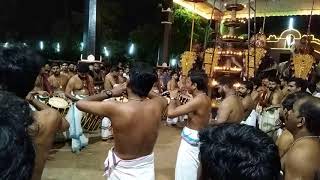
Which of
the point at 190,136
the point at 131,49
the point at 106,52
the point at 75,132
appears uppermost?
the point at 131,49

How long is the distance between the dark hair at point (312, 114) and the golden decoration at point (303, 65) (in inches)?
294

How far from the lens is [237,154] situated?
1.49 meters

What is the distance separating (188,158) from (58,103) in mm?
3826

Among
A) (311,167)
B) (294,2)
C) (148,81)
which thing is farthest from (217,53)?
(311,167)

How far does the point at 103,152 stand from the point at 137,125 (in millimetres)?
4329

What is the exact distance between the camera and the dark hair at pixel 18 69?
236 cm

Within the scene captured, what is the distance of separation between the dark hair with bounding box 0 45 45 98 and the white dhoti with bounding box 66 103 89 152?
5.30 m

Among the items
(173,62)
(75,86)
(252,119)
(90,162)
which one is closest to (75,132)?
(90,162)

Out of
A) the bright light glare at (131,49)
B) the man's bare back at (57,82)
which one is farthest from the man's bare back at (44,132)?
the bright light glare at (131,49)

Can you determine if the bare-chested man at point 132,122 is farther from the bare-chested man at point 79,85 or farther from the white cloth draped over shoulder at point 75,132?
the bare-chested man at point 79,85

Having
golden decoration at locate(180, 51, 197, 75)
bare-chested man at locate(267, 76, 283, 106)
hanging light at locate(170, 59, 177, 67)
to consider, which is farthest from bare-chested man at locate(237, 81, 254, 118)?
hanging light at locate(170, 59, 177, 67)

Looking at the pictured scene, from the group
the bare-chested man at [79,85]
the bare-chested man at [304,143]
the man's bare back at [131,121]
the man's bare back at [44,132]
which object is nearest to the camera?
the bare-chested man at [304,143]

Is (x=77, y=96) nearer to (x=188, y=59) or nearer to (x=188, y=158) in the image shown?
(x=188, y=158)

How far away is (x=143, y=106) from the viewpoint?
3715 millimetres
